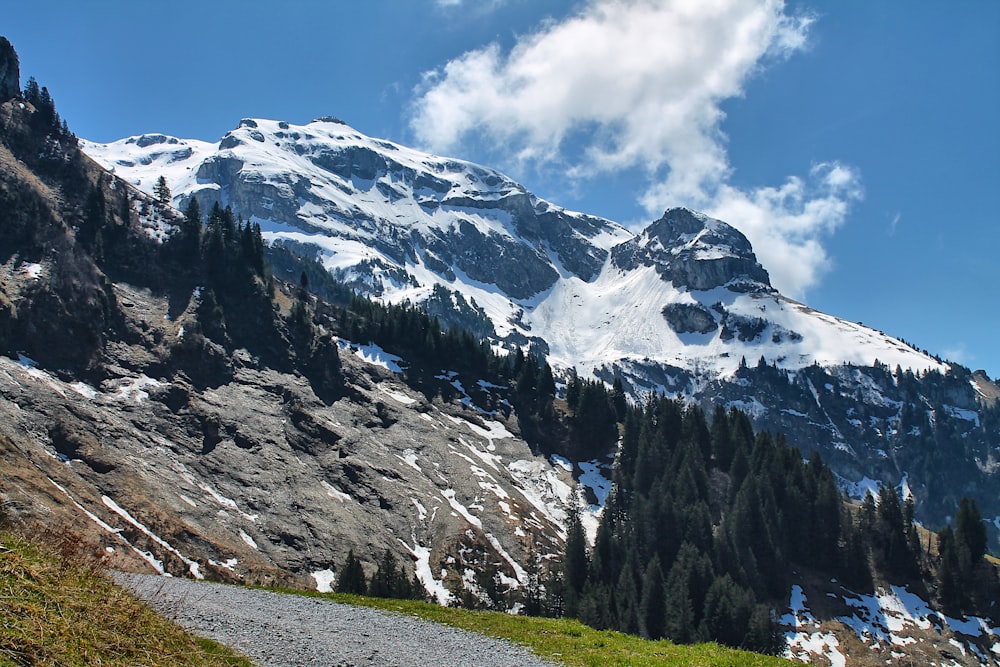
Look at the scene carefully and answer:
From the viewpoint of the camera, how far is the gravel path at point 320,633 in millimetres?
18609

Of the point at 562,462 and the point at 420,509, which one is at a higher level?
the point at 562,462

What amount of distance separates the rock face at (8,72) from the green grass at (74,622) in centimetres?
13148

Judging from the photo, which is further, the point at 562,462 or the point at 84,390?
the point at 562,462

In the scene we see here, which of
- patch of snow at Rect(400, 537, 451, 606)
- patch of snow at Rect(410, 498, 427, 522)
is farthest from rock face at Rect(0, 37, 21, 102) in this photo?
patch of snow at Rect(400, 537, 451, 606)

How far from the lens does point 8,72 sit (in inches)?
4675

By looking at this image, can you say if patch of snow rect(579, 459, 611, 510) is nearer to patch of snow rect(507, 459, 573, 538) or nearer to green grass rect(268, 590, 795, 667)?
patch of snow rect(507, 459, 573, 538)

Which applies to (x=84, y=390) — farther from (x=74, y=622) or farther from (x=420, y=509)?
(x=74, y=622)

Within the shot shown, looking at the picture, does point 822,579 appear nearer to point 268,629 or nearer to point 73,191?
point 268,629

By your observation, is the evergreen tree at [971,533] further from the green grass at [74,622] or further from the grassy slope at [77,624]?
the green grass at [74,622]

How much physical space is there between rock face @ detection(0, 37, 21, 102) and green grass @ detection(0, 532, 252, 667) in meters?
131

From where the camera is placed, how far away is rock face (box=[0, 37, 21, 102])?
11738 centimetres

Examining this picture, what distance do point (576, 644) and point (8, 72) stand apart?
138 meters

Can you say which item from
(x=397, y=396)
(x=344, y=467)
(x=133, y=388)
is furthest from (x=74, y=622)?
(x=397, y=396)

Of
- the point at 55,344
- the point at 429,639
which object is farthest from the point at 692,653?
the point at 55,344
